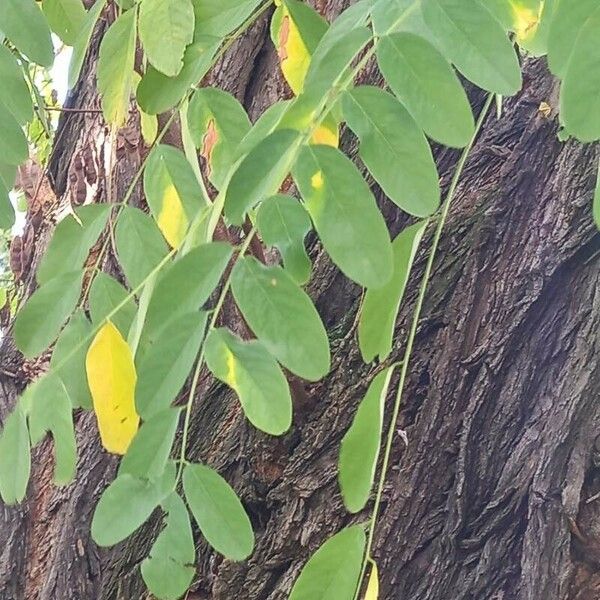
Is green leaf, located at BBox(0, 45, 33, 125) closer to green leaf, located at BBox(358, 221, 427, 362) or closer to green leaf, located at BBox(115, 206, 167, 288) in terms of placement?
green leaf, located at BBox(115, 206, 167, 288)

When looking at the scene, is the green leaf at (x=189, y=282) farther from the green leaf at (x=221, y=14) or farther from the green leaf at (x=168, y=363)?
the green leaf at (x=221, y=14)

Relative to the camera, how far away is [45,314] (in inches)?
25.7

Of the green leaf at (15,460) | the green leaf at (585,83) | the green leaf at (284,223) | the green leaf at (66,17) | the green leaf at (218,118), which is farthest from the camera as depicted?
the green leaf at (66,17)

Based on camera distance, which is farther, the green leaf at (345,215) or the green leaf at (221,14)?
the green leaf at (221,14)

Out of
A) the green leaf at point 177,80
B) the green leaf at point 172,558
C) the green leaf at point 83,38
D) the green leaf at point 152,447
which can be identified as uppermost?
the green leaf at point 83,38

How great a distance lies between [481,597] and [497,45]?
511mm

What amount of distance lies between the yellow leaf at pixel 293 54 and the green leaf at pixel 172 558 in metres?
0.36

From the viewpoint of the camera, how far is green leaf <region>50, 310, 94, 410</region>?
27.3 inches

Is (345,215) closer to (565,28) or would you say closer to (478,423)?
(565,28)

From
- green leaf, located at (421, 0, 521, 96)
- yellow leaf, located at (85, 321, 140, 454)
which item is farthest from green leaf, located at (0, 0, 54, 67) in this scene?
green leaf, located at (421, 0, 521, 96)

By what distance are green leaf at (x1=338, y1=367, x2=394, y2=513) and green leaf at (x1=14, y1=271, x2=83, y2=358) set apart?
248mm

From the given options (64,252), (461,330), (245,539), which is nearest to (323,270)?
(461,330)

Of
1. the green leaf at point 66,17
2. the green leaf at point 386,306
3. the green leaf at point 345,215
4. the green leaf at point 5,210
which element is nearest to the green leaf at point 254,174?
the green leaf at point 345,215

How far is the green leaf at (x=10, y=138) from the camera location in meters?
0.69
